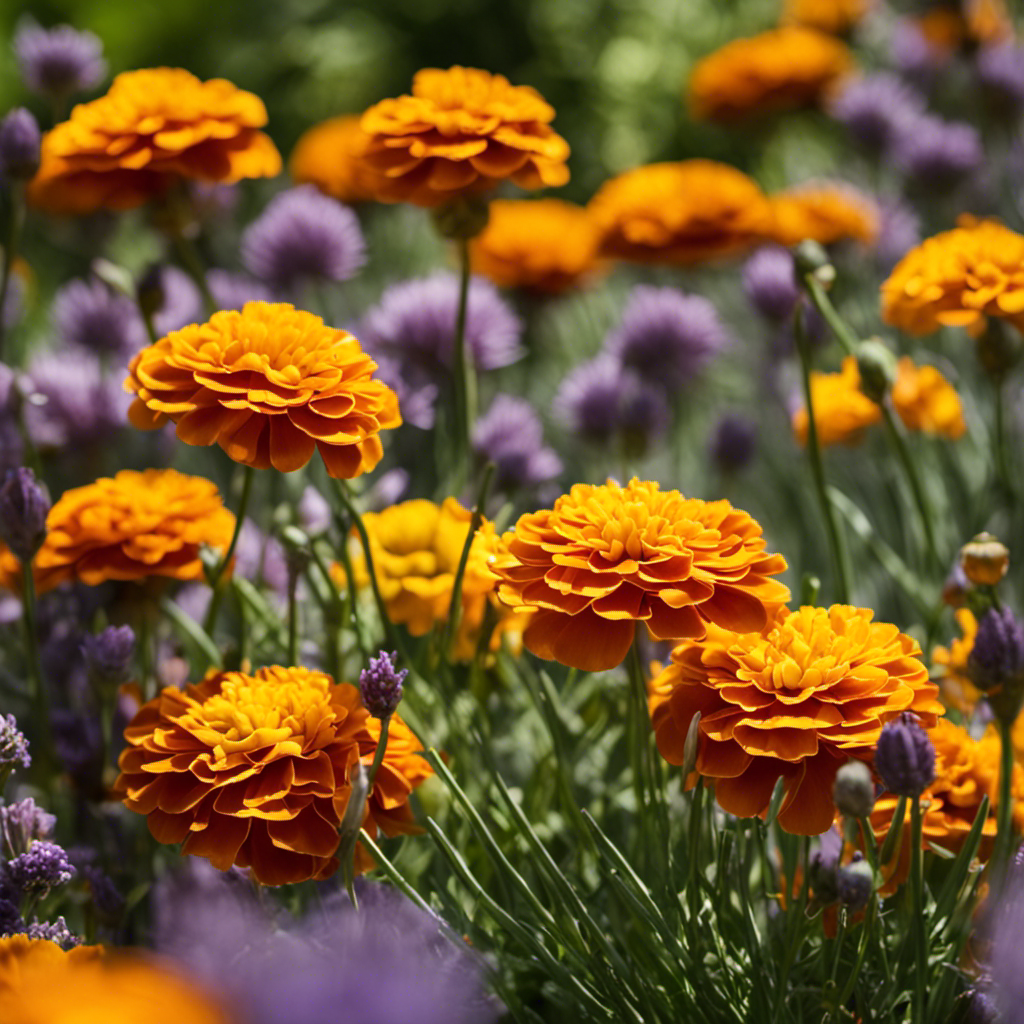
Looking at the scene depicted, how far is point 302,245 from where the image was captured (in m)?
1.91

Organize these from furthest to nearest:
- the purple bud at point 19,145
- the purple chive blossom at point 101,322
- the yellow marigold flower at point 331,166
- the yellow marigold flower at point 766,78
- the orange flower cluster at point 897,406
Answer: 1. the yellow marigold flower at point 766,78
2. the yellow marigold flower at point 331,166
3. the purple chive blossom at point 101,322
4. the orange flower cluster at point 897,406
5. the purple bud at point 19,145

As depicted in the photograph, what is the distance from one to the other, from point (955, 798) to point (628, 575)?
1.12 ft

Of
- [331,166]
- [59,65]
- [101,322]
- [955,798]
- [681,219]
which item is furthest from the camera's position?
[331,166]

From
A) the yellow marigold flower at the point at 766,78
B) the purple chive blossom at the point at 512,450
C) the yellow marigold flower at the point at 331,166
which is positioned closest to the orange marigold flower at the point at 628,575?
the purple chive blossom at the point at 512,450

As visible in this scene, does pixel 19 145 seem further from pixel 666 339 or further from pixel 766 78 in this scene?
pixel 766 78

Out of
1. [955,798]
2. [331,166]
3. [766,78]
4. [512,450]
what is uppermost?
[766,78]

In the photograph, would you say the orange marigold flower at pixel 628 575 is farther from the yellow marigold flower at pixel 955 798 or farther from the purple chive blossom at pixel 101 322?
the purple chive blossom at pixel 101 322

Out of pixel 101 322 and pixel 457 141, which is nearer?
pixel 457 141

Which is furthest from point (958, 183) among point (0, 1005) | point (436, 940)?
point (0, 1005)

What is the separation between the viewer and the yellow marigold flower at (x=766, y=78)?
8.81 ft

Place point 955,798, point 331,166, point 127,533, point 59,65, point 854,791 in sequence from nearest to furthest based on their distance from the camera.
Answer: point 854,791, point 955,798, point 127,533, point 59,65, point 331,166

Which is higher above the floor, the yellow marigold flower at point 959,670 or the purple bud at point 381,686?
the purple bud at point 381,686

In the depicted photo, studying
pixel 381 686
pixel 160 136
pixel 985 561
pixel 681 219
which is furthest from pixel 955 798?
pixel 681 219

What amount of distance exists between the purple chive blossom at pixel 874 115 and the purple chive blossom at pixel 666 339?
2.81 ft
